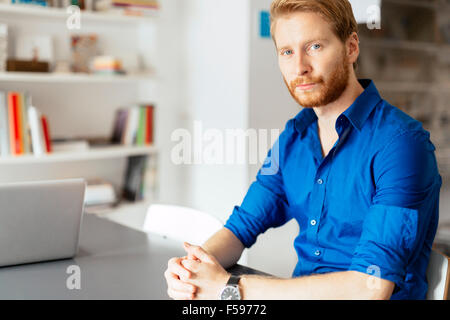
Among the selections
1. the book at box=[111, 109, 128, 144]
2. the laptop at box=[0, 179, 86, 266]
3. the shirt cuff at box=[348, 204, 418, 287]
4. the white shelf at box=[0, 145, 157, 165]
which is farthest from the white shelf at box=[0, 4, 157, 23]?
the shirt cuff at box=[348, 204, 418, 287]

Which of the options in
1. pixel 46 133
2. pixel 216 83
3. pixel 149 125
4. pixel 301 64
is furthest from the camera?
pixel 149 125

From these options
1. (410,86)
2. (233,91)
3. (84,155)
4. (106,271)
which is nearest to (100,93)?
(84,155)

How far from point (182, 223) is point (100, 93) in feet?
5.19

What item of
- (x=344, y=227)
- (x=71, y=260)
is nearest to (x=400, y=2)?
(x=344, y=227)

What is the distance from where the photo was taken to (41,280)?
1.08 m

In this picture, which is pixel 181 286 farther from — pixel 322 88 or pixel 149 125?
pixel 149 125

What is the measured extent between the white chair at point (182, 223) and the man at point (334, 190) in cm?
17

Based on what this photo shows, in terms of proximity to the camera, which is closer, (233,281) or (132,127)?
(233,281)

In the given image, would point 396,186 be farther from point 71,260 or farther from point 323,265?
point 71,260

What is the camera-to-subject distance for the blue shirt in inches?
38.5

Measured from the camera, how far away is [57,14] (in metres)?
2.60

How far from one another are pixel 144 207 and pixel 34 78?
884 millimetres

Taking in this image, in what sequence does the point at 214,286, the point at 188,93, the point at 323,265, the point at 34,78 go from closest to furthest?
the point at 214,286
the point at 323,265
the point at 34,78
the point at 188,93

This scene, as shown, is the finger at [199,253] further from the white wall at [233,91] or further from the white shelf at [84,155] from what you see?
the white shelf at [84,155]
